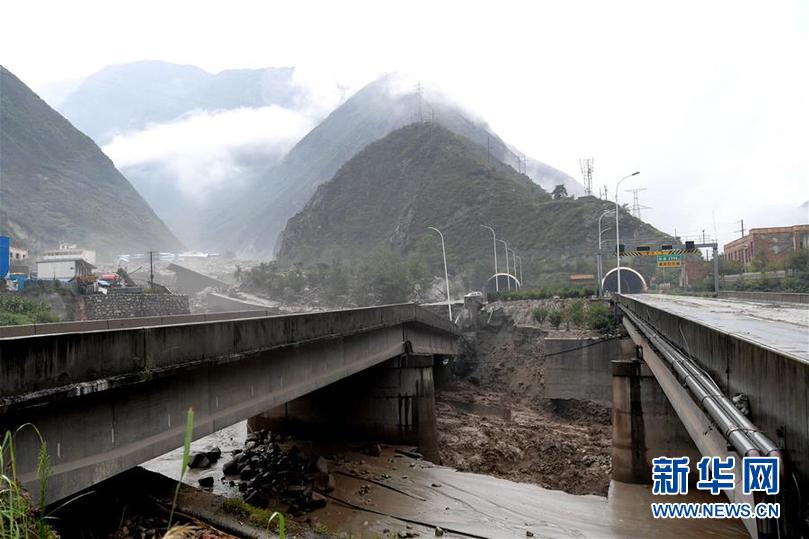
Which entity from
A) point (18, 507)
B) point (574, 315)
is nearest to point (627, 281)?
point (574, 315)

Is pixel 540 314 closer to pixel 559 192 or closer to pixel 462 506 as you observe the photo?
pixel 462 506

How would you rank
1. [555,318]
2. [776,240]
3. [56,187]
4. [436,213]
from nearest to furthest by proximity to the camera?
[555,318], [776,240], [56,187], [436,213]

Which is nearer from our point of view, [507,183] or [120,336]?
[120,336]

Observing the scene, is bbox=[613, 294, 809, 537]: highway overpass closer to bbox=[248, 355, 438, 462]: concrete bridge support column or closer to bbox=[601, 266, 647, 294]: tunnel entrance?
bbox=[248, 355, 438, 462]: concrete bridge support column

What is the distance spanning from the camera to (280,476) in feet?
48.9

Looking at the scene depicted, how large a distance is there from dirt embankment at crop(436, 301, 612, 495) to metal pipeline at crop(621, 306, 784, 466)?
11530 mm

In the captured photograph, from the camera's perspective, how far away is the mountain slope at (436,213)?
114750mm

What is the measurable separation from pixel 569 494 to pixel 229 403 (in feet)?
38.8

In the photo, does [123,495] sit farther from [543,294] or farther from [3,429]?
[543,294]

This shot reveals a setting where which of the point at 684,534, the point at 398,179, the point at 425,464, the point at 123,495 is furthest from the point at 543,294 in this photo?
the point at 398,179

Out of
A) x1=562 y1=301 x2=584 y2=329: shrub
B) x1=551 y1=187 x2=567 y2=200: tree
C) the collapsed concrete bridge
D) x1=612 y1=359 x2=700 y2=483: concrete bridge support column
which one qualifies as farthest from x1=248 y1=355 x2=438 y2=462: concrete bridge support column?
x1=551 y1=187 x2=567 y2=200: tree

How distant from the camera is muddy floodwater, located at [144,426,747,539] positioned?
13232mm

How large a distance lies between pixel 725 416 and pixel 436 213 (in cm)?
13057

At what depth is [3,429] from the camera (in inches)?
239
